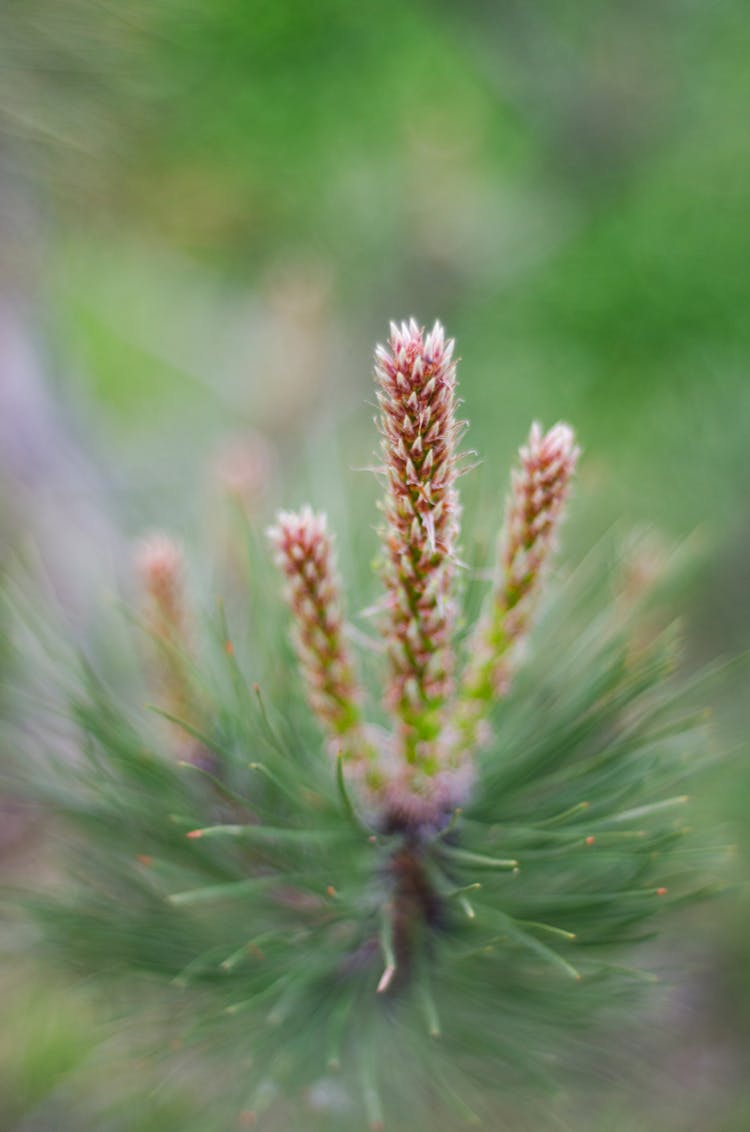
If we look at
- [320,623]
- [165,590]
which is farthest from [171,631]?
[320,623]

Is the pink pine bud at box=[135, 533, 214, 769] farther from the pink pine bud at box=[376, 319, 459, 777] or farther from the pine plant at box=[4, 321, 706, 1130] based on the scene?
the pink pine bud at box=[376, 319, 459, 777]

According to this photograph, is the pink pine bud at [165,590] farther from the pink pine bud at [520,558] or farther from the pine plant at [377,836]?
the pink pine bud at [520,558]

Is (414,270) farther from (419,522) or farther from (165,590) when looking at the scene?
(419,522)

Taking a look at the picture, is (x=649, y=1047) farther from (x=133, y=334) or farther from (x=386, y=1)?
(x=133, y=334)

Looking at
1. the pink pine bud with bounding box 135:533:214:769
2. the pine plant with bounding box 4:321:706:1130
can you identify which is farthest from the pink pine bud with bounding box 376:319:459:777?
the pink pine bud with bounding box 135:533:214:769

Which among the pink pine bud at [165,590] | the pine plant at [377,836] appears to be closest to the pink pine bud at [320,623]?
the pine plant at [377,836]

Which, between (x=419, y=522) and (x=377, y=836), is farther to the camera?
(x=377, y=836)

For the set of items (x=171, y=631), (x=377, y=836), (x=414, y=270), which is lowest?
(x=377, y=836)
